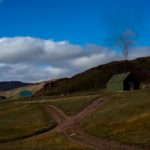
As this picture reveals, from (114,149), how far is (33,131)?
3040 centimetres

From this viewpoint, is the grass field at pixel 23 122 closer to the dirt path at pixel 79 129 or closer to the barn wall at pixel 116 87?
the dirt path at pixel 79 129

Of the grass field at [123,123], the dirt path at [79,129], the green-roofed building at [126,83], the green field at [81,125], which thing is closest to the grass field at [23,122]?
the green field at [81,125]

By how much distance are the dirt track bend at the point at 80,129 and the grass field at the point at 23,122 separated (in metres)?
2.34

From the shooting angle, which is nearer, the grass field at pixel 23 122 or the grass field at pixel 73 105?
the grass field at pixel 23 122

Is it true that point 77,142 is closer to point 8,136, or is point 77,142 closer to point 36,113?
point 8,136

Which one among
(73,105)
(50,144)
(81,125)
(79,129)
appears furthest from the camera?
(73,105)

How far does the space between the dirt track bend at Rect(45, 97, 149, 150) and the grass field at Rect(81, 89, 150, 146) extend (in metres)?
1.58

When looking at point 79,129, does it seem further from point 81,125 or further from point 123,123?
point 123,123

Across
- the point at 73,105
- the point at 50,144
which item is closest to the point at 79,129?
the point at 50,144

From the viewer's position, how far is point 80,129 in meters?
76.2

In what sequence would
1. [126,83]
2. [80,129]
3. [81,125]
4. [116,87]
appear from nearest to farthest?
[80,129], [81,125], [126,83], [116,87]

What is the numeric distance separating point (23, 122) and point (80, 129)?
2378cm

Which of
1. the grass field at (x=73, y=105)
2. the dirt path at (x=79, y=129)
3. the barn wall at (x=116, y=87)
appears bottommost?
the dirt path at (x=79, y=129)

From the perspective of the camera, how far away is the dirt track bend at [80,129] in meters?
57.7
